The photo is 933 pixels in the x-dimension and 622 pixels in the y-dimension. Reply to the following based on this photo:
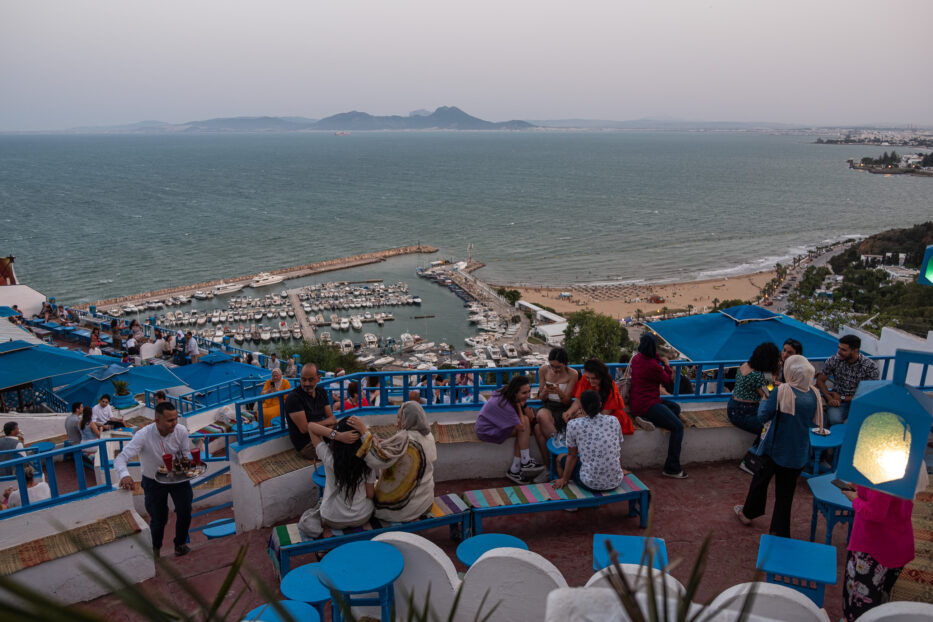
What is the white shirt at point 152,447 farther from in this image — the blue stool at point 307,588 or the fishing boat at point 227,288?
the fishing boat at point 227,288

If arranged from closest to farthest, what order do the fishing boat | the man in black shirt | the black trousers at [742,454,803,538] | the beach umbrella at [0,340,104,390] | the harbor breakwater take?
the black trousers at [742,454,803,538] → the man in black shirt → the beach umbrella at [0,340,104,390] → the harbor breakwater → the fishing boat

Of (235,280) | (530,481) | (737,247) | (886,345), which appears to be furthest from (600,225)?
(530,481)

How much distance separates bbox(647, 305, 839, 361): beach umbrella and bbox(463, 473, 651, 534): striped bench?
265cm

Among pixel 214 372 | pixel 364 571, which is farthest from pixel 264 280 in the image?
pixel 364 571

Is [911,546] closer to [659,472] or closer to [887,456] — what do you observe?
[887,456]

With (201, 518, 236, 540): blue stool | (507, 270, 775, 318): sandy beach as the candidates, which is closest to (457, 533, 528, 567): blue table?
(201, 518, 236, 540): blue stool

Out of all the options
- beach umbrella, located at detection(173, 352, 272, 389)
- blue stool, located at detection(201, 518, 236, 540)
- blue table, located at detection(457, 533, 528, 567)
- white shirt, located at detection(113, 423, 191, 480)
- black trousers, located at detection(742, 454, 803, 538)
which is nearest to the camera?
blue table, located at detection(457, 533, 528, 567)

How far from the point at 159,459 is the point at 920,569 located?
16.9 feet

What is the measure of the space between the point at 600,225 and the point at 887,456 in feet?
259

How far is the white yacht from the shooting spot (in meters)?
53.1

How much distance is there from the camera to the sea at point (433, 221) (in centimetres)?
5784

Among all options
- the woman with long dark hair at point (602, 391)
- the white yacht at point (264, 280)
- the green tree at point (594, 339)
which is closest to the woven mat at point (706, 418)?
the woman with long dark hair at point (602, 391)

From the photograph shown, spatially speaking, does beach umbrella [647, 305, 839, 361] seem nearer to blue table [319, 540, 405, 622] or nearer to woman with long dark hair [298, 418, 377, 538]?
woman with long dark hair [298, 418, 377, 538]

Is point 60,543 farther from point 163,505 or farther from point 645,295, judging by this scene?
point 645,295
